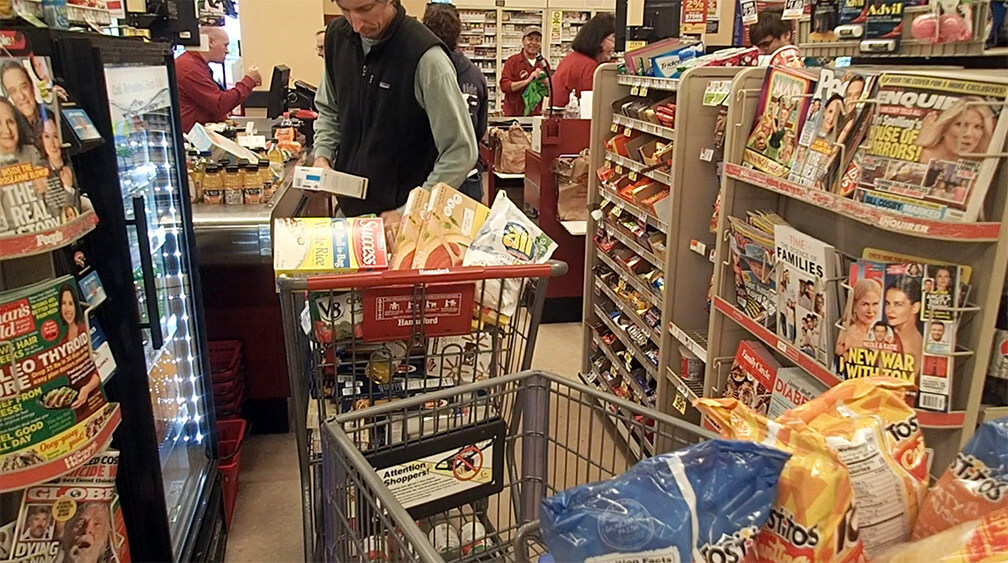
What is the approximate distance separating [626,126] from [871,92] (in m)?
1.69

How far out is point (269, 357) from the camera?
332cm

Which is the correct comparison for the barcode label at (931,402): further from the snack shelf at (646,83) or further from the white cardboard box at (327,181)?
the white cardboard box at (327,181)

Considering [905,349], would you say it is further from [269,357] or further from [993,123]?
[269,357]

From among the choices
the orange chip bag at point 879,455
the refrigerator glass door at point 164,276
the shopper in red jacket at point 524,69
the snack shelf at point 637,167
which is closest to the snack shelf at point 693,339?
the snack shelf at point 637,167

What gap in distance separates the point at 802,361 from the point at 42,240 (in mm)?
1768

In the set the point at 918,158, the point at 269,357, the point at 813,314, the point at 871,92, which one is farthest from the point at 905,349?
the point at 269,357

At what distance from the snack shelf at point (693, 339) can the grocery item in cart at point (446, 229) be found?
1.12 m

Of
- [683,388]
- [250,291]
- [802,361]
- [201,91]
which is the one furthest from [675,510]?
[201,91]

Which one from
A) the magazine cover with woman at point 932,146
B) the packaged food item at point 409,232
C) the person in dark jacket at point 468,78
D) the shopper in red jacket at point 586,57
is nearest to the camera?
the magazine cover with woman at point 932,146

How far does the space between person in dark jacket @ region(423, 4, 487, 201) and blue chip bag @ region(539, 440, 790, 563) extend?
112 inches

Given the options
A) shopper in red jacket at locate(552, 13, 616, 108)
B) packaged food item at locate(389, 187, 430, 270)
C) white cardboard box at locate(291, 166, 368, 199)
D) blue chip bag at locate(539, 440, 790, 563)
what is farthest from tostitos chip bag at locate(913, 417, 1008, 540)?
shopper in red jacket at locate(552, 13, 616, 108)

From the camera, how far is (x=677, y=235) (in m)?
2.82

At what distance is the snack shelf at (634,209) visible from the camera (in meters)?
2.97

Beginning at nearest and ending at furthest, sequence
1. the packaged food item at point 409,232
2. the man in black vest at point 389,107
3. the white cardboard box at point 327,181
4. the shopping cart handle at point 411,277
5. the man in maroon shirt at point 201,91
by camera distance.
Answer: the shopping cart handle at point 411,277 < the packaged food item at point 409,232 < the white cardboard box at point 327,181 < the man in black vest at point 389,107 < the man in maroon shirt at point 201,91
